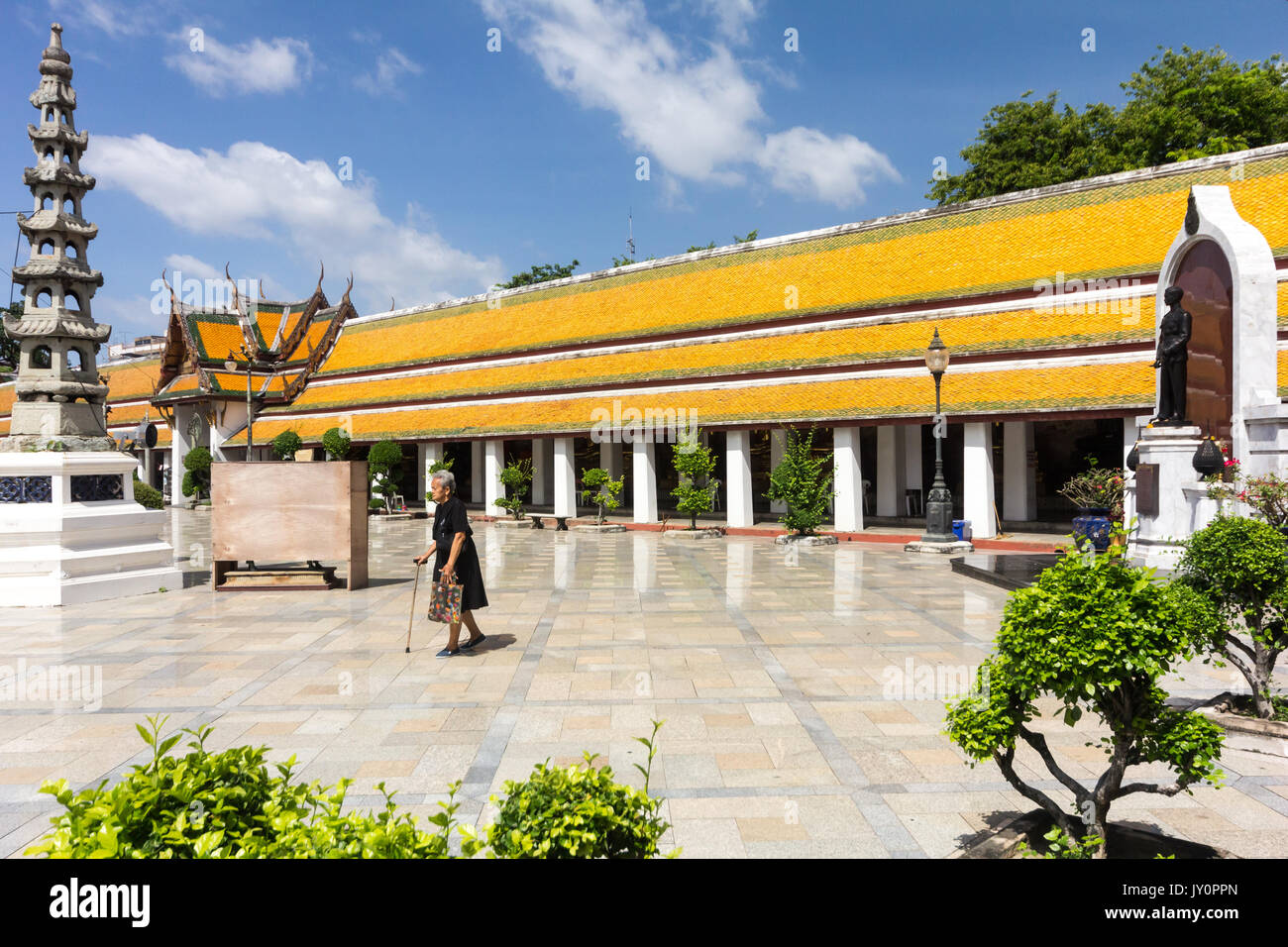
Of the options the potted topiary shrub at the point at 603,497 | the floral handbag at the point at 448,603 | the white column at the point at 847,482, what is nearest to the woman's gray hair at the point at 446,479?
the floral handbag at the point at 448,603

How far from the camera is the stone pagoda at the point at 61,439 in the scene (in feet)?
40.6

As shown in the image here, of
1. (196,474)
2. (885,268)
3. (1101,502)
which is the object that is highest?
(885,268)

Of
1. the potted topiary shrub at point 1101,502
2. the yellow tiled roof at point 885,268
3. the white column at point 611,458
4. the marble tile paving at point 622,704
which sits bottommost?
the marble tile paving at point 622,704

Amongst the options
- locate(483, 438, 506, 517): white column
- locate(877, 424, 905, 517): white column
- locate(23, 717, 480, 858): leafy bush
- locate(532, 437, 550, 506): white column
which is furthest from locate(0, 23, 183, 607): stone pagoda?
locate(877, 424, 905, 517): white column

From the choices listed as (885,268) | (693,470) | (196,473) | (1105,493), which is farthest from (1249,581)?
(196,473)

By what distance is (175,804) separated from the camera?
8.10 feet

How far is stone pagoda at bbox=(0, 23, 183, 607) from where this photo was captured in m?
12.4

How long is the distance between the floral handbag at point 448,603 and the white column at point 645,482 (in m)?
17.7

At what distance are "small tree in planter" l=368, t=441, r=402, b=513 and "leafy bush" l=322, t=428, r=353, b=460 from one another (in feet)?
7.52

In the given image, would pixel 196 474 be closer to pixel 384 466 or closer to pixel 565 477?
pixel 384 466

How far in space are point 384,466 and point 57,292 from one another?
57.1ft

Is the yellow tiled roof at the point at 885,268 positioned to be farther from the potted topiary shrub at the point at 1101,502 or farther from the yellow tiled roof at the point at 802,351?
the potted topiary shrub at the point at 1101,502

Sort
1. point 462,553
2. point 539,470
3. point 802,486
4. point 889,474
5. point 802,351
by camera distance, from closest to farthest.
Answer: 1. point 462,553
2. point 802,486
3. point 802,351
4. point 889,474
5. point 539,470

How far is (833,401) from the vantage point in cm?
2286
